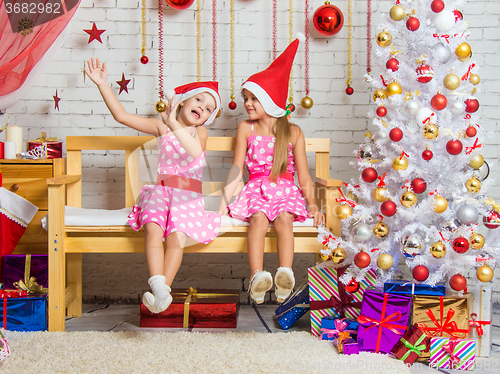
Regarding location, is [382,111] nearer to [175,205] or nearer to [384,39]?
[384,39]

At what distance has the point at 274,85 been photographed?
2.12m

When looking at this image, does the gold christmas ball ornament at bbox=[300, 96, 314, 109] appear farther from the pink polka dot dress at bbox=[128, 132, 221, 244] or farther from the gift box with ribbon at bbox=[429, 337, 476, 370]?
the gift box with ribbon at bbox=[429, 337, 476, 370]

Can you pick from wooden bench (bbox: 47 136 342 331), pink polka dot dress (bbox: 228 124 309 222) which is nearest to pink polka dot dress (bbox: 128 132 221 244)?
wooden bench (bbox: 47 136 342 331)

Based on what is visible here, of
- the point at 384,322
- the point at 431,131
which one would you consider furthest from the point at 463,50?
the point at 384,322

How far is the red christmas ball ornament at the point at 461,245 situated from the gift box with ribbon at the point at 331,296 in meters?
0.36

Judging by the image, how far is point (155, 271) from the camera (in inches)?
66.0

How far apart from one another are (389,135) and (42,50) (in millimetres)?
1950

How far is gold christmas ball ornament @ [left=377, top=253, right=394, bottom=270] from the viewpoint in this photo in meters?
1.72

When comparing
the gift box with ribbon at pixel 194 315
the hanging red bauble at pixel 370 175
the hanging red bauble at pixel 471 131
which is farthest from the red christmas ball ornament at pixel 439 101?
the gift box with ribbon at pixel 194 315

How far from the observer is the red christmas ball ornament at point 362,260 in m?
1.72

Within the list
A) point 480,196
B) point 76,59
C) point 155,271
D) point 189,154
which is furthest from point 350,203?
point 76,59

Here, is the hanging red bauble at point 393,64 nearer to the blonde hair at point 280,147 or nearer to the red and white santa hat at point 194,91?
the blonde hair at point 280,147

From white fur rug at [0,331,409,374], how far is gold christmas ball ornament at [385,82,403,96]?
1080 millimetres

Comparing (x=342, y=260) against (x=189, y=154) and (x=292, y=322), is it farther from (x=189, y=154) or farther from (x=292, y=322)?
(x=189, y=154)
